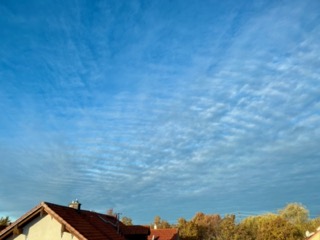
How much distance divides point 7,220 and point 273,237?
174 feet

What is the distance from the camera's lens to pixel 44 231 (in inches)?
1000

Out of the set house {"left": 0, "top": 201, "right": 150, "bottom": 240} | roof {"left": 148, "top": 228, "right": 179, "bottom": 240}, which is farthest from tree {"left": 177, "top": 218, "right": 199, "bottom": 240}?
house {"left": 0, "top": 201, "right": 150, "bottom": 240}

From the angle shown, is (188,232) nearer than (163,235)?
No

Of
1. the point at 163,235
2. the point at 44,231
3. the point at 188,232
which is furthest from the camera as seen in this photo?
the point at 188,232

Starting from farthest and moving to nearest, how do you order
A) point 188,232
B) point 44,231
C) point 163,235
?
point 188,232
point 163,235
point 44,231

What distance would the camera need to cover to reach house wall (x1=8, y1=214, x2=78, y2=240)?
25.1 metres

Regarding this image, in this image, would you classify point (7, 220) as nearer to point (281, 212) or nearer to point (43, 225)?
point (43, 225)


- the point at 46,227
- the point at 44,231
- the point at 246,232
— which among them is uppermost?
the point at 246,232

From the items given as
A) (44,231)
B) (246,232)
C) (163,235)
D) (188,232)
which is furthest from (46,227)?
(246,232)

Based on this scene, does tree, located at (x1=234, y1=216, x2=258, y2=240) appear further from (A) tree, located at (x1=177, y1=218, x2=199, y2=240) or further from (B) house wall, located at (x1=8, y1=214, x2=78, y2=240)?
(B) house wall, located at (x1=8, y1=214, x2=78, y2=240)

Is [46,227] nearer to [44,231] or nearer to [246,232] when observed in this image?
[44,231]

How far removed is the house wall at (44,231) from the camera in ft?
82.3

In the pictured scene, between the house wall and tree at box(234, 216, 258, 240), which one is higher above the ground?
tree at box(234, 216, 258, 240)

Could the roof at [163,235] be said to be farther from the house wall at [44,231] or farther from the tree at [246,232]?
the house wall at [44,231]
